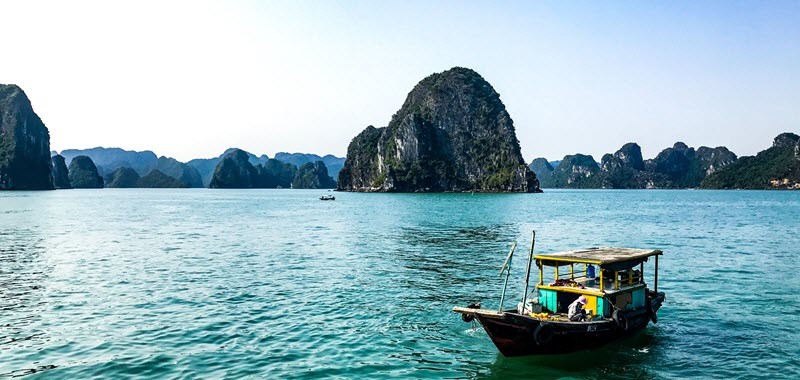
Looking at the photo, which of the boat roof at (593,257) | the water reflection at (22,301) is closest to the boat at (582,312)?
the boat roof at (593,257)

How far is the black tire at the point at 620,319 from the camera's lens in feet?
58.8

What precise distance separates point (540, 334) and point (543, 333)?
0.31ft

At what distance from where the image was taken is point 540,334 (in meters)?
16.6

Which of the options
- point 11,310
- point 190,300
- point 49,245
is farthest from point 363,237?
point 11,310

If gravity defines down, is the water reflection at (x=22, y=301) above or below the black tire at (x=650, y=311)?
below

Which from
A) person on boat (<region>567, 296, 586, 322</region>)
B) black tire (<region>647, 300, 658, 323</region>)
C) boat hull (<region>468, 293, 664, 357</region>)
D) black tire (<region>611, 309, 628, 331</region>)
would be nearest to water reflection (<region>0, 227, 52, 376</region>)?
boat hull (<region>468, 293, 664, 357</region>)

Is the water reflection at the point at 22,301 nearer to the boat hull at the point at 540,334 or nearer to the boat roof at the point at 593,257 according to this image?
the boat hull at the point at 540,334

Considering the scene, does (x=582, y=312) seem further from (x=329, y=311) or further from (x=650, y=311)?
(x=329, y=311)

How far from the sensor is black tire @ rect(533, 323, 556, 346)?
54.2ft

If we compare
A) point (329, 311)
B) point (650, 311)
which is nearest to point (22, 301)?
point (329, 311)

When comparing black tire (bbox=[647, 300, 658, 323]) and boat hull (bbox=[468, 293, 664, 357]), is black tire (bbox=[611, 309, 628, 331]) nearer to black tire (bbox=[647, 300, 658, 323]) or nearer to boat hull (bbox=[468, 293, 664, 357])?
boat hull (bbox=[468, 293, 664, 357])

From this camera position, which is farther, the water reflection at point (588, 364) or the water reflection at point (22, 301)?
the water reflection at point (22, 301)

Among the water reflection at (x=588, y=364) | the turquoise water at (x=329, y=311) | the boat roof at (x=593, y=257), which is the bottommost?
the water reflection at (x=588, y=364)

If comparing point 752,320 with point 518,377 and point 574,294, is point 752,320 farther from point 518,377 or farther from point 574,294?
point 518,377
